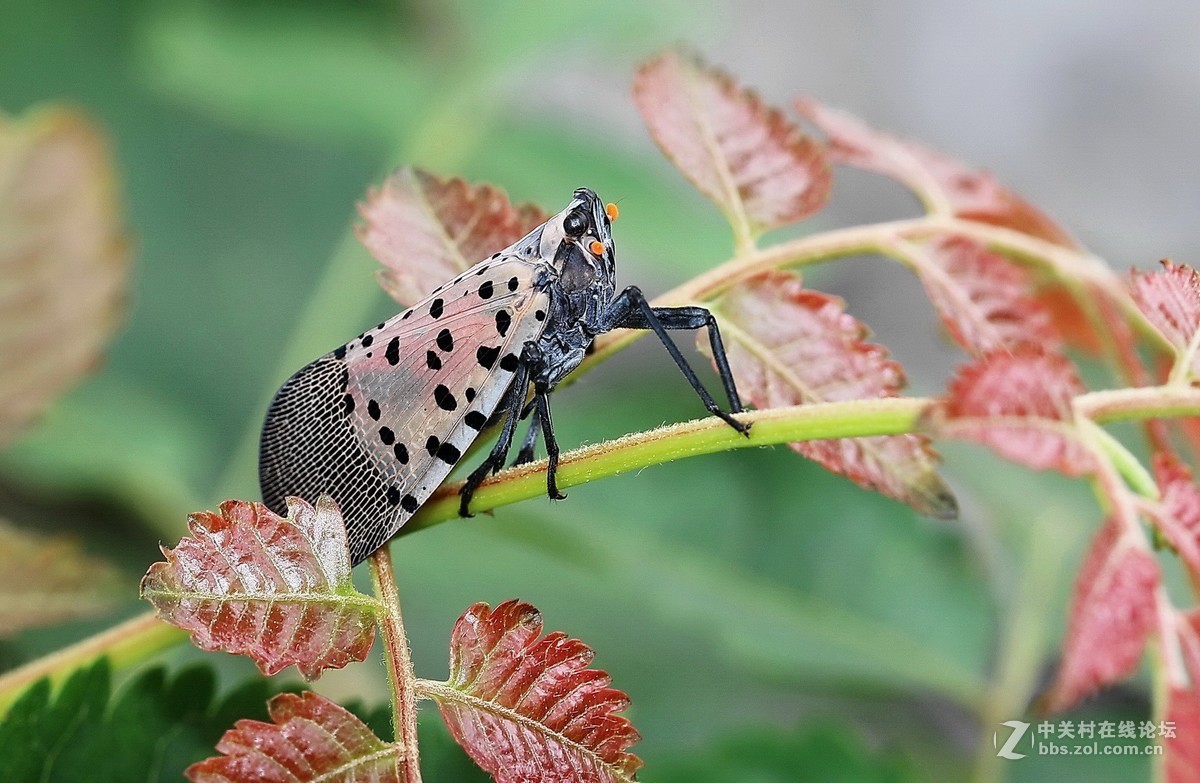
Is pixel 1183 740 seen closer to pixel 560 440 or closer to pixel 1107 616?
pixel 1107 616

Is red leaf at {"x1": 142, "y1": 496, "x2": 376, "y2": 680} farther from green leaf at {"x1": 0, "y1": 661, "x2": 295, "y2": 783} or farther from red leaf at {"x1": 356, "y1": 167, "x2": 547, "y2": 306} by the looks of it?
red leaf at {"x1": 356, "y1": 167, "x2": 547, "y2": 306}

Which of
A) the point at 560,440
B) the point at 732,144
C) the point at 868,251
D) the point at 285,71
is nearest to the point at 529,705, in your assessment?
the point at 868,251

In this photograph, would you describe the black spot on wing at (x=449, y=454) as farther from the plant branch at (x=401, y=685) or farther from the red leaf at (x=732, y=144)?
the red leaf at (x=732, y=144)

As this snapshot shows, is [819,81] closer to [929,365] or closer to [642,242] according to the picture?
[929,365]

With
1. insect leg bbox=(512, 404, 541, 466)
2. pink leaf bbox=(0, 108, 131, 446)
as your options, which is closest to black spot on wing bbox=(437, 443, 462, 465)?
insect leg bbox=(512, 404, 541, 466)

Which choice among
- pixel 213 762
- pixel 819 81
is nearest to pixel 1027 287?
pixel 213 762

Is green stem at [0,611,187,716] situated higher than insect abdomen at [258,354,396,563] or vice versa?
insect abdomen at [258,354,396,563]
